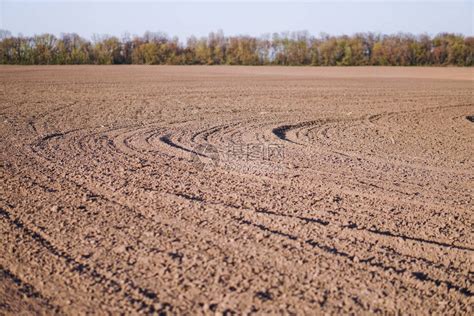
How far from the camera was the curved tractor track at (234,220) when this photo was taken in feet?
13.8

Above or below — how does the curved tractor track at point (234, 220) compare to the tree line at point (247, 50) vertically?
below

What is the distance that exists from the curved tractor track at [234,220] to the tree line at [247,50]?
1842 inches

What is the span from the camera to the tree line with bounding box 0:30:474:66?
2178 inches

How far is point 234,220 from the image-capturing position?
19.1ft

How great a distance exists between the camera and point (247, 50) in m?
60.4

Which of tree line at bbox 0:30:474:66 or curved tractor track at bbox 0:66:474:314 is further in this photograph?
tree line at bbox 0:30:474:66

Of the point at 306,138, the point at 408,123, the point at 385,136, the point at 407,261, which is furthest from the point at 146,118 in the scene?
the point at 407,261

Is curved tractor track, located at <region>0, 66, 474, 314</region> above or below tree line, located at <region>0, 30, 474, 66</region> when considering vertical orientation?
below

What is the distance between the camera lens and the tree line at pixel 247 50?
2178 inches

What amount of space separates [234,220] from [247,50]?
2224 inches

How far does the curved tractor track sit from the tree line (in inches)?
1842

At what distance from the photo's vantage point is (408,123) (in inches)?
561

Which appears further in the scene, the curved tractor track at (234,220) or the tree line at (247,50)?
the tree line at (247,50)

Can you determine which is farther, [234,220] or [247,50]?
[247,50]
